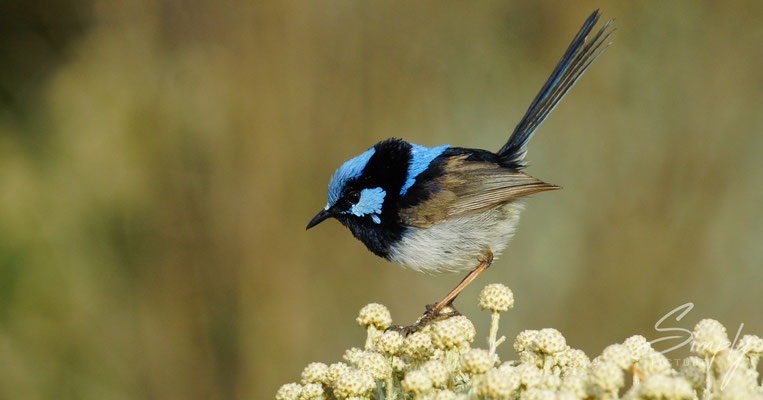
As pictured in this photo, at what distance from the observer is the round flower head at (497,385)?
56.7 inches

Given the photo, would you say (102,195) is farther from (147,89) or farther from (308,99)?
(308,99)

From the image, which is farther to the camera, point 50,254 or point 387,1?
point 387,1

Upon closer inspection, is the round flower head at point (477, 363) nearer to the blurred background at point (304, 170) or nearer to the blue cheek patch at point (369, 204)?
the blue cheek patch at point (369, 204)

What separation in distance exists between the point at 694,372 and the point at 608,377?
29 cm

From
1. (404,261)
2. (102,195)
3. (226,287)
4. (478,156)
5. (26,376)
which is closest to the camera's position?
(404,261)

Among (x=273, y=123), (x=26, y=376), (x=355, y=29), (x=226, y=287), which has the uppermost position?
(x=355, y=29)

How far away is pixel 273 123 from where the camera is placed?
4930 millimetres

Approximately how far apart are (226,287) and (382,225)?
1.88m

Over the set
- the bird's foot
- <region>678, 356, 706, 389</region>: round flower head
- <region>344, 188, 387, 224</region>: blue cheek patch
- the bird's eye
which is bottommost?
<region>678, 356, 706, 389</region>: round flower head

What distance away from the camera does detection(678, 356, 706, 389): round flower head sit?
1528mm

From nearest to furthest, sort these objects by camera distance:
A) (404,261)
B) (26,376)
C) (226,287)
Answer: (404,261) < (26,376) < (226,287)

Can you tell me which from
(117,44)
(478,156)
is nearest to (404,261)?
(478,156)

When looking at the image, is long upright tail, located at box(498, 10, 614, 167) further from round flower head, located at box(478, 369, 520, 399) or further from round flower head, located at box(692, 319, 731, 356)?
round flower head, located at box(478, 369, 520, 399)

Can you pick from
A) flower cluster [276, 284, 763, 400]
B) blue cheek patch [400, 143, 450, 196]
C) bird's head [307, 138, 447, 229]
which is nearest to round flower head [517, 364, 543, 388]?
flower cluster [276, 284, 763, 400]
